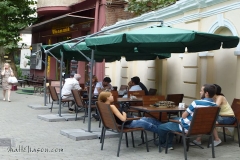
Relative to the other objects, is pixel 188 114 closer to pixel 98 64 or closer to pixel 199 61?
pixel 199 61

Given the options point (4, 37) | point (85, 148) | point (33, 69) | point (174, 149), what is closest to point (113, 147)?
point (85, 148)

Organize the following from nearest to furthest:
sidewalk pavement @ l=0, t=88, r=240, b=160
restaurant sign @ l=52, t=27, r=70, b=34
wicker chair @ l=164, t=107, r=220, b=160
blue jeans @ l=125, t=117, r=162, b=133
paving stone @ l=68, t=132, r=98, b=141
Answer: wicker chair @ l=164, t=107, r=220, b=160 → sidewalk pavement @ l=0, t=88, r=240, b=160 → blue jeans @ l=125, t=117, r=162, b=133 → paving stone @ l=68, t=132, r=98, b=141 → restaurant sign @ l=52, t=27, r=70, b=34

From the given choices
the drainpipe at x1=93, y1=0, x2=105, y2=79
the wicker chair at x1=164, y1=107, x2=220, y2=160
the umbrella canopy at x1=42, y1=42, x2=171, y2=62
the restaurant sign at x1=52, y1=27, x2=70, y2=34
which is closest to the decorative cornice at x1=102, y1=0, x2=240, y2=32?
the umbrella canopy at x1=42, y1=42, x2=171, y2=62

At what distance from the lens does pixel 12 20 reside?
25.2m

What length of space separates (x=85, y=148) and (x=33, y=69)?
22986mm

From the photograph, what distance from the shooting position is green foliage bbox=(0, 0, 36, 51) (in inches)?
939

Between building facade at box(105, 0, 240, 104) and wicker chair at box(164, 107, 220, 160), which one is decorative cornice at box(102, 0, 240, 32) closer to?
building facade at box(105, 0, 240, 104)

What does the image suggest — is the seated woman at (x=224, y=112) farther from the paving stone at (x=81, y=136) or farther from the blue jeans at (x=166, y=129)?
the paving stone at (x=81, y=136)

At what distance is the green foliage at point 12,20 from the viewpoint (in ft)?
78.3

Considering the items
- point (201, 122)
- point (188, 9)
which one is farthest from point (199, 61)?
point (201, 122)

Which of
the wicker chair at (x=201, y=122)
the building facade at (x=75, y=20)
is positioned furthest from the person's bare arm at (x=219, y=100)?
the building facade at (x=75, y=20)

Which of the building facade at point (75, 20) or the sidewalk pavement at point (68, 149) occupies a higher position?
the building facade at point (75, 20)

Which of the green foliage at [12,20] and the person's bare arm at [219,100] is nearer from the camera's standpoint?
the person's bare arm at [219,100]

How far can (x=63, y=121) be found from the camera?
11188mm
